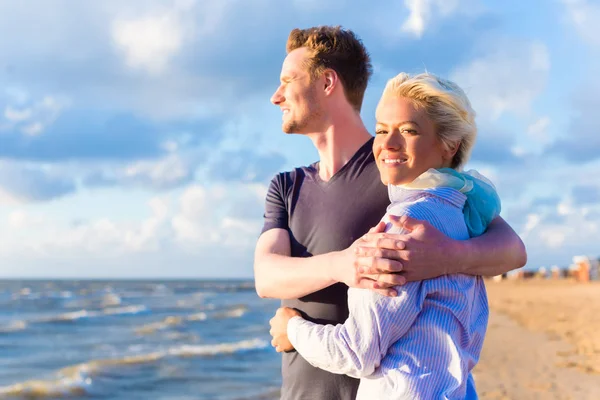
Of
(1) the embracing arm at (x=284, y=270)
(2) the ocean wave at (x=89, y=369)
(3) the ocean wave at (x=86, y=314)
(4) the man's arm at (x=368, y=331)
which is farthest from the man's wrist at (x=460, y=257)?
(3) the ocean wave at (x=86, y=314)

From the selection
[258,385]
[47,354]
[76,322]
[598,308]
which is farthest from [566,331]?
[76,322]

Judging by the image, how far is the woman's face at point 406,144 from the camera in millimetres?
2293

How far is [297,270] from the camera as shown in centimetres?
262

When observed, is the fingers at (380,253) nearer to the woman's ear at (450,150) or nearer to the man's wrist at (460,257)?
the man's wrist at (460,257)

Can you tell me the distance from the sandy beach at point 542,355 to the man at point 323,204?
712cm

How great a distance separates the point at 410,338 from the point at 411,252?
263mm

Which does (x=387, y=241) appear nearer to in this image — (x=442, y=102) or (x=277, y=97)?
(x=442, y=102)

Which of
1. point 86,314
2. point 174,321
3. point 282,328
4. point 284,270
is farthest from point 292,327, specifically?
point 86,314

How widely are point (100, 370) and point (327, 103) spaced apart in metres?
11.2

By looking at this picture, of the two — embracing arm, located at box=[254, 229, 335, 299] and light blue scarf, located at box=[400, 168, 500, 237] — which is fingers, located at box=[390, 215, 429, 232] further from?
embracing arm, located at box=[254, 229, 335, 299]

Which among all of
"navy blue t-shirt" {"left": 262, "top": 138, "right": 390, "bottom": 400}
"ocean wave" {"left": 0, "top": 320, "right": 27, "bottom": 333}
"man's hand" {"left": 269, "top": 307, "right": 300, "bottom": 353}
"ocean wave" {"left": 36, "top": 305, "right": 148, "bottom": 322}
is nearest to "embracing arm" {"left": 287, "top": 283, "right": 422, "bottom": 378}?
"man's hand" {"left": 269, "top": 307, "right": 300, "bottom": 353}

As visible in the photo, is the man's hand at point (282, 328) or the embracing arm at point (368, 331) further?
the man's hand at point (282, 328)

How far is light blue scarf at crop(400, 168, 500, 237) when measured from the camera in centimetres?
228

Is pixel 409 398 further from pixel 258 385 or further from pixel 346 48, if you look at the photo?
pixel 258 385
